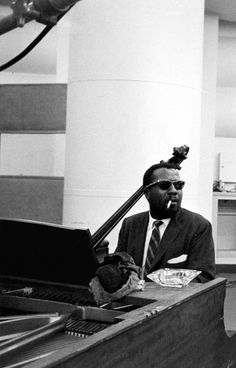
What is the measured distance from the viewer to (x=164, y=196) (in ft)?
6.83

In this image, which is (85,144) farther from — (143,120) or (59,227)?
(59,227)

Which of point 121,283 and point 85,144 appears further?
point 85,144

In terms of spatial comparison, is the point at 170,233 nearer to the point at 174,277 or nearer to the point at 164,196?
the point at 164,196

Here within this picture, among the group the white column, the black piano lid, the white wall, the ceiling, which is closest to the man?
the black piano lid

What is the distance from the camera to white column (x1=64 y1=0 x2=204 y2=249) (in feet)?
10.7

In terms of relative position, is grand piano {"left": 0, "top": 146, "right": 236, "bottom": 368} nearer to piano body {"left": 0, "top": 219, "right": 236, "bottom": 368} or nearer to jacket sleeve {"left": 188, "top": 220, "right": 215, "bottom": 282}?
piano body {"left": 0, "top": 219, "right": 236, "bottom": 368}

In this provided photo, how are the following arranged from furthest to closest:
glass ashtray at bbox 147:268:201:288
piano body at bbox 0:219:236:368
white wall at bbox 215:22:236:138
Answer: white wall at bbox 215:22:236:138 → glass ashtray at bbox 147:268:201:288 → piano body at bbox 0:219:236:368

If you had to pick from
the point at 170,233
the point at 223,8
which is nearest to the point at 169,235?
the point at 170,233

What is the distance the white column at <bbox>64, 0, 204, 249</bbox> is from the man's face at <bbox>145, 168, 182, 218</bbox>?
1155 millimetres

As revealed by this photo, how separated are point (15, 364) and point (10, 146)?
363 cm

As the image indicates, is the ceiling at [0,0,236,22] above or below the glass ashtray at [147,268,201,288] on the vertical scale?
above

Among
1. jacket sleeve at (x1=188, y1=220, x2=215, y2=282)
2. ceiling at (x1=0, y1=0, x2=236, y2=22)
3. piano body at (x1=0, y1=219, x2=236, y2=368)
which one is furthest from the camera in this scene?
ceiling at (x1=0, y1=0, x2=236, y2=22)

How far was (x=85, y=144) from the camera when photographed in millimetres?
3383

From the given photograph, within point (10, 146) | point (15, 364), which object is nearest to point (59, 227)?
point (15, 364)
